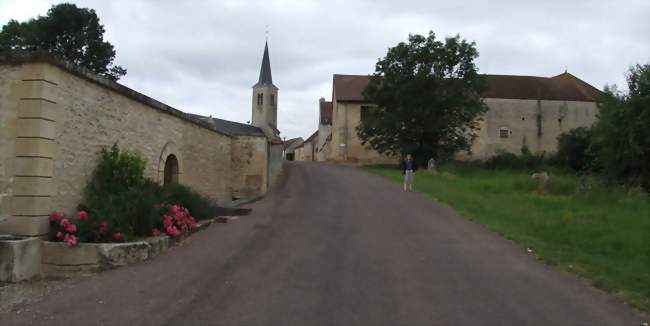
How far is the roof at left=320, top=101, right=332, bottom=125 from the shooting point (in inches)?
2259

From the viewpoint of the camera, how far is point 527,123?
44906mm

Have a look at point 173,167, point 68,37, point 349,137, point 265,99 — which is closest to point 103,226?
point 173,167

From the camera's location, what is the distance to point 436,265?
7836 mm

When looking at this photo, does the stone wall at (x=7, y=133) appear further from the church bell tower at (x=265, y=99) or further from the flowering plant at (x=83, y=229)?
the church bell tower at (x=265, y=99)

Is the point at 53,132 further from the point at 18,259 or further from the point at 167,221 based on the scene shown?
the point at 167,221

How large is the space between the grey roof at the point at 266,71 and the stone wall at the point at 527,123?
44.7 meters

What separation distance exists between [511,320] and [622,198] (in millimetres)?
11984

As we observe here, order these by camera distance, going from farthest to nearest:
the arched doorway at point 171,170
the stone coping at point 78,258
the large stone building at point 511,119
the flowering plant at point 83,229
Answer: the large stone building at point 511,119 → the arched doorway at point 171,170 → the flowering plant at point 83,229 → the stone coping at point 78,258

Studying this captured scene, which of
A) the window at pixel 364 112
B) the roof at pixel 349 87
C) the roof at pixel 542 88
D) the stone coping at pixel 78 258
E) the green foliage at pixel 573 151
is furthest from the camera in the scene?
the roof at pixel 542 88

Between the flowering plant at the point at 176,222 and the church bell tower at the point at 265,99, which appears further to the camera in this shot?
the church bell tower at the point at 265,99

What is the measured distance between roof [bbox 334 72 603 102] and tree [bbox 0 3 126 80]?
1880 centimetres

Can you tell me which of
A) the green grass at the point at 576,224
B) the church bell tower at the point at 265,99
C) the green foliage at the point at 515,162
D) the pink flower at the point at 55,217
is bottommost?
the green grass at the point at 576,224

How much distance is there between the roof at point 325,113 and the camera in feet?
188

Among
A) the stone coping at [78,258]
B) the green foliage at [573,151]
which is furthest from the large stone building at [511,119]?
the stone coping at [78,258]
